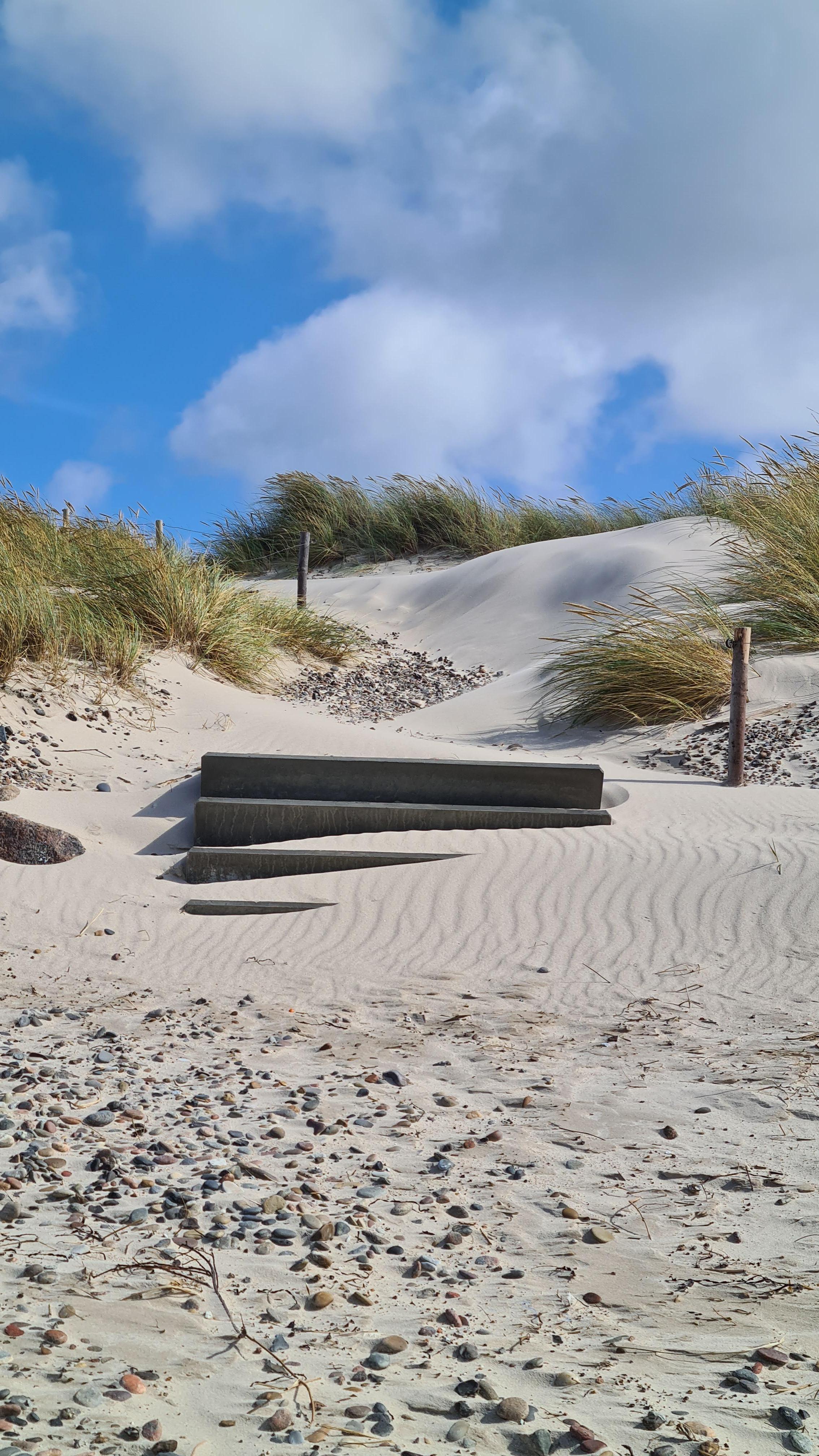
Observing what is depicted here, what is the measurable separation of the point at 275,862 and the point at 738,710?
3.56 meters

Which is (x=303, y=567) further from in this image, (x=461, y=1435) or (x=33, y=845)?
(x=461, y=1435)

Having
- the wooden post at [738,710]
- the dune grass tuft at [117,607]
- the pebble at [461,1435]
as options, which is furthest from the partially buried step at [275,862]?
the pebble at [461,1435]

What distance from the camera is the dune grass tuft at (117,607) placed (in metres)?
8.59

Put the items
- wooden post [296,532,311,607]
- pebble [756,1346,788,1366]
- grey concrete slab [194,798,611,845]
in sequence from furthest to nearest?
wooden post [296,532,311,607], grey concrete slab [194,798,611,845], pebble [756,1346,788,1366]

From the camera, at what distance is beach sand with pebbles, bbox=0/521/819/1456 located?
1942mm

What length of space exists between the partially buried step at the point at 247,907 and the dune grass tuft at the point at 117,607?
11.5 feet

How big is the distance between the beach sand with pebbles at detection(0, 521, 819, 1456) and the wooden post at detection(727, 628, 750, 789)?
0.96 ft

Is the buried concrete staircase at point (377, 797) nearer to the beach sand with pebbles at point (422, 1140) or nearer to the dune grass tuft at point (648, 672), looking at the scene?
the beach sand with pebbles at point (422, 1140)

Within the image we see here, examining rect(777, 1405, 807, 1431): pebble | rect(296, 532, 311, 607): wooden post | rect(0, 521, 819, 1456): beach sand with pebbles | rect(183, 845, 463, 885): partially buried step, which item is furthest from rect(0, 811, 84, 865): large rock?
rect(296, 532, 311, 607): wooden post

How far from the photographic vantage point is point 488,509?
65.3ft

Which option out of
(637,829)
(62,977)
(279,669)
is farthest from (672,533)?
(62,977)

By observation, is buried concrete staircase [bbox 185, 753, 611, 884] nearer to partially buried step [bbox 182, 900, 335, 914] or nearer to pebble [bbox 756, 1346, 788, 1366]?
partially buried step [bbox 182, 900, 335, 914]

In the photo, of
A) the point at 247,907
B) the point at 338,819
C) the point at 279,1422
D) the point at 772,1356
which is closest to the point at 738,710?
the point at 338,819

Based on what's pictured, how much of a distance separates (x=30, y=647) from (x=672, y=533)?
949 centimetres
